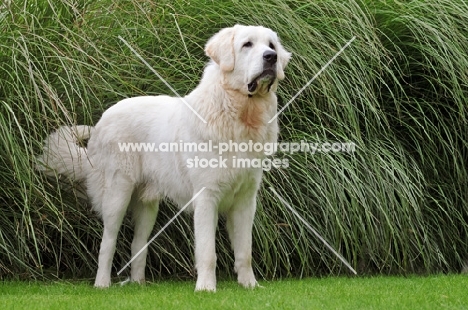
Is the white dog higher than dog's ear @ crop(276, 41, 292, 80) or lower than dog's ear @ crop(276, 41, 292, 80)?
lower

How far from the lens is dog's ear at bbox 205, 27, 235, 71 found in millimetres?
4863

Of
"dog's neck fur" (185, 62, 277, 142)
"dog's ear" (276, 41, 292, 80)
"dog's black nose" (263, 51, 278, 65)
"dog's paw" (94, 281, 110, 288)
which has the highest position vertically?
"dog's black nose" (263, 51, 278, 65)

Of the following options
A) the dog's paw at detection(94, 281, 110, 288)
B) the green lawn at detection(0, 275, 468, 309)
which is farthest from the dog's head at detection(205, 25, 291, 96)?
the dog's paw at detection(94, 281, 110, 288)

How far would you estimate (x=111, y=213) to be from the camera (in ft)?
17.7

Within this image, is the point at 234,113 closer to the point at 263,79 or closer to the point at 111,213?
the point at 263,79

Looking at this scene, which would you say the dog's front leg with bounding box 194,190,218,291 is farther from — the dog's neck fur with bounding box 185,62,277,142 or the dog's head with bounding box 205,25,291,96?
the dog's head with bounding box 205,25,291,96

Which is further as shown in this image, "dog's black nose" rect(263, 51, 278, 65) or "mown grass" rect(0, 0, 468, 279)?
"mown grass" rect(0, 0, 468, 279)

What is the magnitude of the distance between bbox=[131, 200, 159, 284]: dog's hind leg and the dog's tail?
0.49 m

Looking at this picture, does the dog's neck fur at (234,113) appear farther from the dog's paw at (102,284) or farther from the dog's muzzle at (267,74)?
the dog's paw at (102,284)

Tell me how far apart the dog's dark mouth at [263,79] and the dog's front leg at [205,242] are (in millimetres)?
705

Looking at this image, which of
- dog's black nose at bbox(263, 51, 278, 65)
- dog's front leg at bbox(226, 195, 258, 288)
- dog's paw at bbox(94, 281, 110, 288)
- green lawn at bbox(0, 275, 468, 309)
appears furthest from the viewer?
dog's paw at bbox(94, 281, 110, 288)

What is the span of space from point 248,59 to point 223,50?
18cm

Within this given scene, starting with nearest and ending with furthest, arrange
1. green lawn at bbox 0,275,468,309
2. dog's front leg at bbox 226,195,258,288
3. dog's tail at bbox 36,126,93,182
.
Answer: green lawn at bbox 0,275,468,309, dog's front leg at bbox 226,195,258,288, dog's tail at bbox 36,126,93,182

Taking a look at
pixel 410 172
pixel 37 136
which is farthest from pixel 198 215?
pixel 410 172
